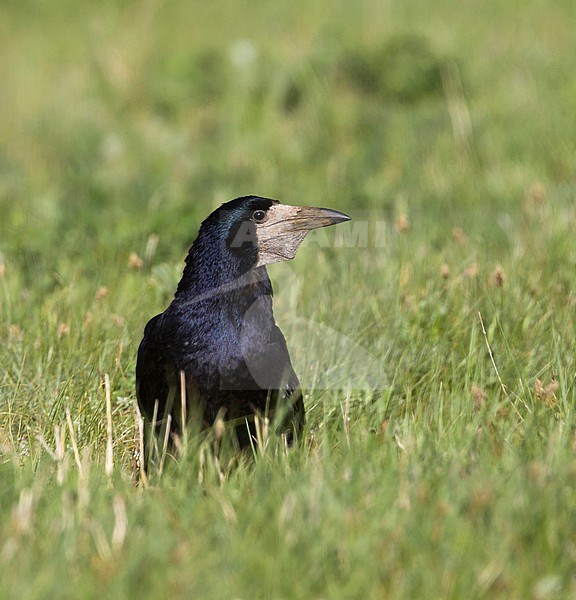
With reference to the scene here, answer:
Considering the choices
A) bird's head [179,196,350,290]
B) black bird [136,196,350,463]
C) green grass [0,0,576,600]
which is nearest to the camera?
green grass [0,0,576,600]

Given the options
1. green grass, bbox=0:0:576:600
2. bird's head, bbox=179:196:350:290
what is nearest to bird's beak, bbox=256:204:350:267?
bird's head, bbox=179:196:350:290

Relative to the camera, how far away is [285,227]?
11.3ft

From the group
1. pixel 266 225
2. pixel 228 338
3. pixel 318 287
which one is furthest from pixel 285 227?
pixel 318 287

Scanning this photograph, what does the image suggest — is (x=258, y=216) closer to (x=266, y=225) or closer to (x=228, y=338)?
(x=266, y=225)

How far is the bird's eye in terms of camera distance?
135 inches

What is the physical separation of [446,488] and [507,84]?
5458 mm

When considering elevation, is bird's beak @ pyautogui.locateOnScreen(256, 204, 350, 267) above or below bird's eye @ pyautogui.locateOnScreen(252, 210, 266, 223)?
below

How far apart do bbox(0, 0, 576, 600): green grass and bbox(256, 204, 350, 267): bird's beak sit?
18.3 inches

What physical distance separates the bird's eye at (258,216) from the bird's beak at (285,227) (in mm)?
11

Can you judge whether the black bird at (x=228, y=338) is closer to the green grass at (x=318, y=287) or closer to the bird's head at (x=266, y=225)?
the bird's head at (x=266, y=225)

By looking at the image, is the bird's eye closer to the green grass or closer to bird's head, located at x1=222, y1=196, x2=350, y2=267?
bird's head, located at x1=222, y1=196, x2=350, y2=267

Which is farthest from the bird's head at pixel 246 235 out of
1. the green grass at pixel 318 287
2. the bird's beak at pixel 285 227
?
the green grass at pixel 318 287

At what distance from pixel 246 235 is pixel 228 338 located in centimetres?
32

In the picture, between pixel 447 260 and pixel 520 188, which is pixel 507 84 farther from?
pixel 447 260
